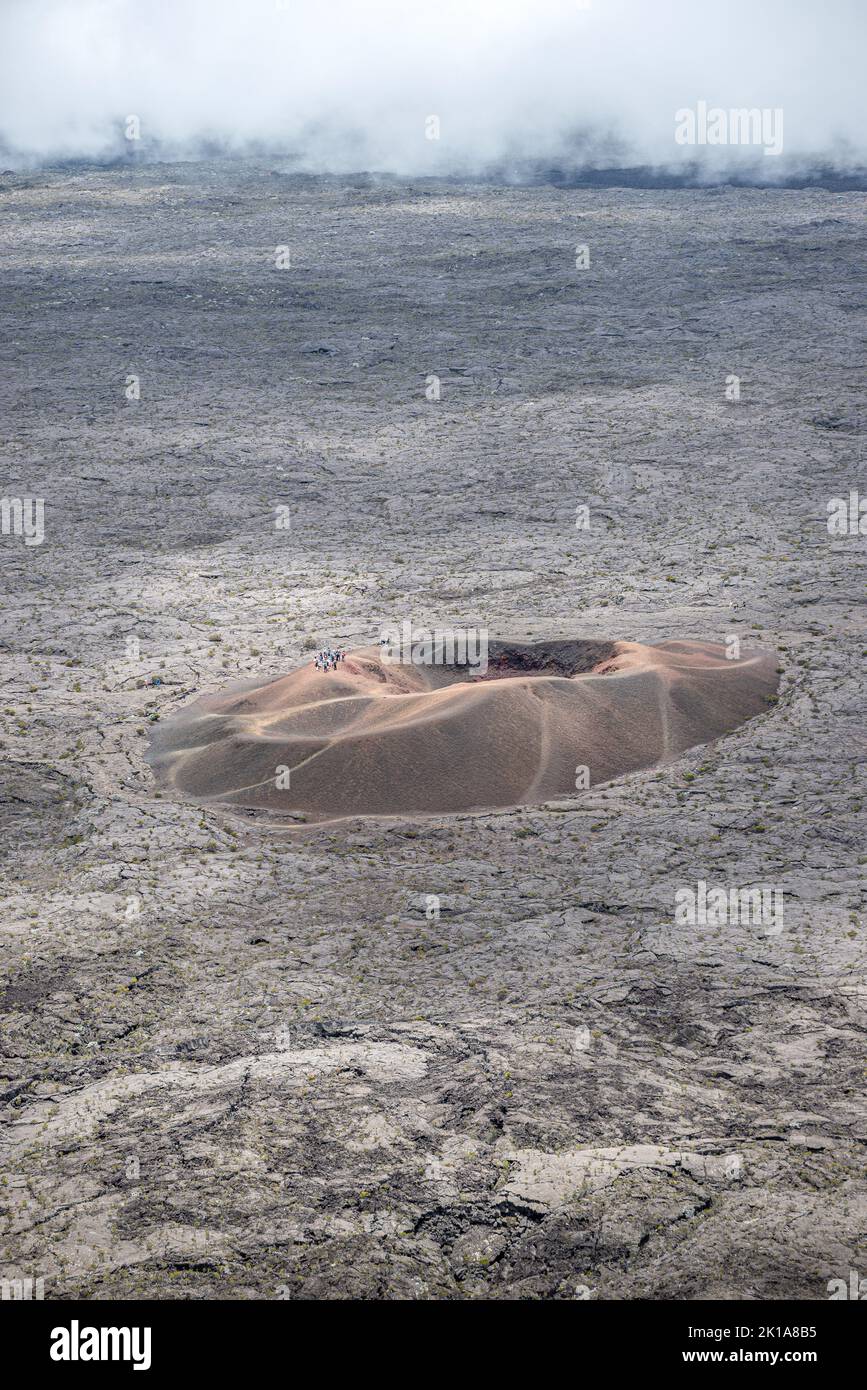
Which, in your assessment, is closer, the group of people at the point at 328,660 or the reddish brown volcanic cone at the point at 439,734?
the reddish brown volcanic cone at the point at 439,734

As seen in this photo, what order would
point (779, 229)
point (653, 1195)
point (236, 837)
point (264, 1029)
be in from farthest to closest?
1. point (779, 229)
2. point (236, 837)
3. point (264, 1029)
4. point (653, 1195)

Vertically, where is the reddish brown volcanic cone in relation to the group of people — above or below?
below

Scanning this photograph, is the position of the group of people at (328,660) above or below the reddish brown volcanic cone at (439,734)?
above

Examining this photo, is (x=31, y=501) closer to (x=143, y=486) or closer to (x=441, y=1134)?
(x=143, y=486)

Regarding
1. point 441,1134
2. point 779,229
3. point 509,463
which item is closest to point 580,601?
point 509,463

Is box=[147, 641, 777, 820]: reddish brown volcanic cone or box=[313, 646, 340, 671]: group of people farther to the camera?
box=[313, 646, 340, 671]: group of people

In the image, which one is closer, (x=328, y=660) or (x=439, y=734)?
(x=439, y=734)

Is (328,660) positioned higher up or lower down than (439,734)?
higher up

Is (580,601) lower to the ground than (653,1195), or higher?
higher
